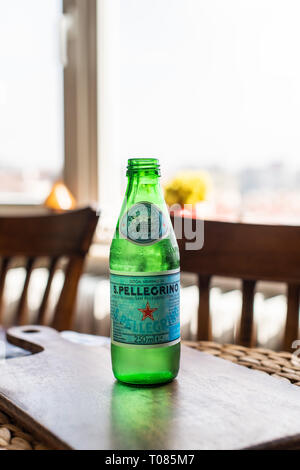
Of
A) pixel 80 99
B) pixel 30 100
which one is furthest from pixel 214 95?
pixel 30 100

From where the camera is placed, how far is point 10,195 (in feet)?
8.01

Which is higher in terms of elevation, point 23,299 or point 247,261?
point 247,261

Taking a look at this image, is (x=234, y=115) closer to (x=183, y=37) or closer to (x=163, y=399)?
(x=183, y=37)

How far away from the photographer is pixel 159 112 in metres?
2.04

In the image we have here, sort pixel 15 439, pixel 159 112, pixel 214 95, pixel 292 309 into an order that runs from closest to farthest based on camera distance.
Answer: pixel 15 439
pixel 292 309
pixel 214 95
pixel 159 112

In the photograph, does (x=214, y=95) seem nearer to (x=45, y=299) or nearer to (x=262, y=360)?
(x=45, y=299)

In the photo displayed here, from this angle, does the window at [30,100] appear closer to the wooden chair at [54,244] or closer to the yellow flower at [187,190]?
the yellow flower at [187,190]

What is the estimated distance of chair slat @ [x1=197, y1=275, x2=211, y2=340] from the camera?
0.98 m

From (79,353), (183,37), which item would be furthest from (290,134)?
(79,353)

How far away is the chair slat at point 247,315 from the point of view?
93cm

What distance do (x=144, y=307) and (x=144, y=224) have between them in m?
0.08

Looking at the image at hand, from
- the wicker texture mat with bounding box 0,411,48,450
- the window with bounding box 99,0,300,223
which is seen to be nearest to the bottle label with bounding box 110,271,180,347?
the wicker texture mat with bounding box 0,411,48,450

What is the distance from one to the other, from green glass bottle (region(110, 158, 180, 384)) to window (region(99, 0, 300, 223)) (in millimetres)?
1292

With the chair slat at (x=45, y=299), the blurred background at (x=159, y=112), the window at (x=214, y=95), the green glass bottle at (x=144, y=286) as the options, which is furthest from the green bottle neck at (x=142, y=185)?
the window at (x=214, y=95)
